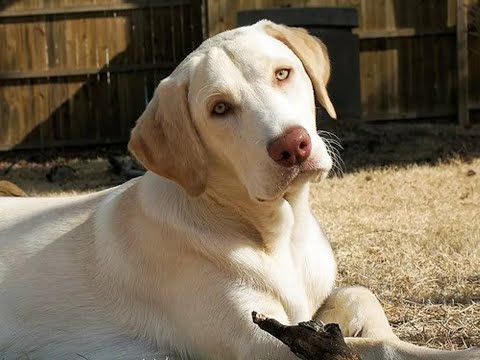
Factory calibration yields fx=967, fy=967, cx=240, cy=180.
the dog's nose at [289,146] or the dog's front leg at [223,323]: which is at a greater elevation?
the dog's nose at [289,146]

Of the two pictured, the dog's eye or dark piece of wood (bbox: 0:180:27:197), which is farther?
dark piece of wood (bbox: 0:180:27:197)

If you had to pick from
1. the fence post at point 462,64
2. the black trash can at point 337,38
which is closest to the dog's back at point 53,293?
the black trash can at point 337,38

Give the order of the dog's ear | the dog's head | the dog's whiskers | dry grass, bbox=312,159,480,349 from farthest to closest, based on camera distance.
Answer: dry grass, bbox=312,159,480,349 < the dog's whiskers < the dog's ear < the dog's head

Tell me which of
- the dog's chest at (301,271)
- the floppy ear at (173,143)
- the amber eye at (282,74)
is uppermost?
the amber eye at (282,74)

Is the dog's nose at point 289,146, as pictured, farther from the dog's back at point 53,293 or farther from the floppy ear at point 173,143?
the dog's back at point 53,293

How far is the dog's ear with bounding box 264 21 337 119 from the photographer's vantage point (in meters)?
3.51

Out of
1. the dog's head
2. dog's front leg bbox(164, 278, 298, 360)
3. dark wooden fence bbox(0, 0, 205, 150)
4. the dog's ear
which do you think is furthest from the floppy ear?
dark wooden fence bbox(0, 0, 205, 150)

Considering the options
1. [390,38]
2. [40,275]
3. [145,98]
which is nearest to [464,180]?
[390,38]

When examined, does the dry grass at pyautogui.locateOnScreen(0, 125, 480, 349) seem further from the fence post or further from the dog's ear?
the dog's ear

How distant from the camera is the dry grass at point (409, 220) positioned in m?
4.00

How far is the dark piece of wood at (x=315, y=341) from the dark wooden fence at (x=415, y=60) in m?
8.75

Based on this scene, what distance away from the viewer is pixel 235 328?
10.3ft

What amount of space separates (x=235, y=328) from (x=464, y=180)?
4.96 meters

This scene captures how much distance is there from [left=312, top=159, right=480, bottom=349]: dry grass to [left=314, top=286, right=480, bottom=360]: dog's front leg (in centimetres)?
28
